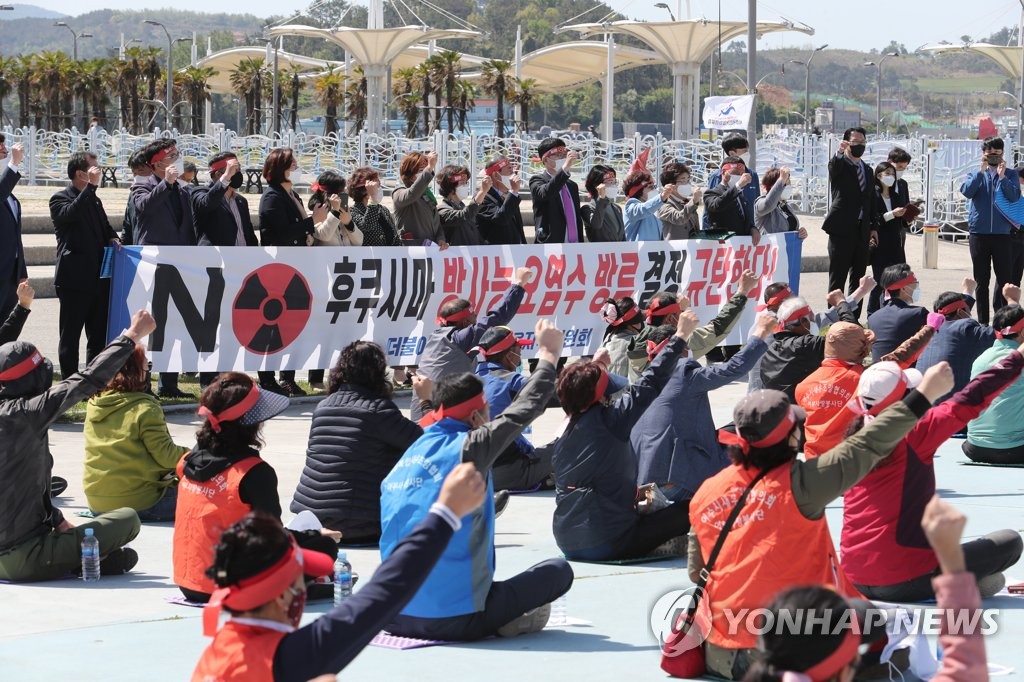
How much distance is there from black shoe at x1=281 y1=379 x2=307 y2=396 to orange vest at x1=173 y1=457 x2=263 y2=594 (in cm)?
605

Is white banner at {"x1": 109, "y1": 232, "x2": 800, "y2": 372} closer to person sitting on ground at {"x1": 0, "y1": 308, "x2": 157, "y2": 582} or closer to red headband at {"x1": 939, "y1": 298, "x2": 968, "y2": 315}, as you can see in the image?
red headband at {"x1": 939, "y1": 298, "x2": 968, "y2": 315}

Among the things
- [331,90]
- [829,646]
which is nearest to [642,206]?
[829,646]

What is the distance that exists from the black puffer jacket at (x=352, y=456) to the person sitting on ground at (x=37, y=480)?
99cm

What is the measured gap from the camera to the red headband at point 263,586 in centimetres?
386

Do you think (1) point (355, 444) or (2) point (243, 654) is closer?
(2) point (243, 654)

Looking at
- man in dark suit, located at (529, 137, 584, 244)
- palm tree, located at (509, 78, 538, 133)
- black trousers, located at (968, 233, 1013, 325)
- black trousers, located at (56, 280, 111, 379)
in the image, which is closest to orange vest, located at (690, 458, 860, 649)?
black trousers, located at (56, 280, 111, 379)

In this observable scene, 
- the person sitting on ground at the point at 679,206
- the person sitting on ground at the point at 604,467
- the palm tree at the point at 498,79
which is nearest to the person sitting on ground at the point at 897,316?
the person sitting on ground at the point at 679,206

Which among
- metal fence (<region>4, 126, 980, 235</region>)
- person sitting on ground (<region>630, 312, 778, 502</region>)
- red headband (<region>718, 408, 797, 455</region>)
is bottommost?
person sitting on ground (<region>630, 312, 778, 502</region>)

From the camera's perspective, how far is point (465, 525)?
596cm

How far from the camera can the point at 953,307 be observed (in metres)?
11.3

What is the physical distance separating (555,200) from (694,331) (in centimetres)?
472

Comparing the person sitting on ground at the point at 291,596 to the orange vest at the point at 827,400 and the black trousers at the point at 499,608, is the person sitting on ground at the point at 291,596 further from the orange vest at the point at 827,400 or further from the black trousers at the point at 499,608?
the orange vest at the point at 827,400

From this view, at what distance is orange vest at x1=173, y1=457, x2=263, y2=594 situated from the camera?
6.42 m

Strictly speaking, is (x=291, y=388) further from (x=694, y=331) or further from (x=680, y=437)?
(x=680, y=437)
